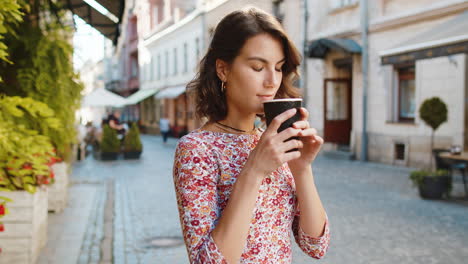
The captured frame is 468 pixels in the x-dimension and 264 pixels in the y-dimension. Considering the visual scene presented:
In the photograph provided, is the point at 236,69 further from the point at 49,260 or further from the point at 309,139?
the point at 49,260

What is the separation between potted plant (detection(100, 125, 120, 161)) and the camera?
15.4 metres

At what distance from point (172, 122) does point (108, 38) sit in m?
28.2

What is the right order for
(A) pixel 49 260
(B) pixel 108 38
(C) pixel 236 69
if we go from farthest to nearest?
(B) pixel 108 38 < (A) pixel 49 260 < (C) pixel 236 69

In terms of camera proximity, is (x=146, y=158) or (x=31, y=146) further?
(x=146, y=158)

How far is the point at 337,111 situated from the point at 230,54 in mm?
15482

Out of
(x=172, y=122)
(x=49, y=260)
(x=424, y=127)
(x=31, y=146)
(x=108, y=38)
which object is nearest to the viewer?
(x=31, y=146)

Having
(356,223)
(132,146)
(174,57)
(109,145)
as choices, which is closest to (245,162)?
(356,223)

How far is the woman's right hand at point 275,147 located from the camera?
4.28ft

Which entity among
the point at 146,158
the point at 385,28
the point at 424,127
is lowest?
the point at 146,158

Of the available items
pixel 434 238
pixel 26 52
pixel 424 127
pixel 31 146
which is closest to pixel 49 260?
pixel 31 146

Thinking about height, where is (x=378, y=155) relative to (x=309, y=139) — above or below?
below

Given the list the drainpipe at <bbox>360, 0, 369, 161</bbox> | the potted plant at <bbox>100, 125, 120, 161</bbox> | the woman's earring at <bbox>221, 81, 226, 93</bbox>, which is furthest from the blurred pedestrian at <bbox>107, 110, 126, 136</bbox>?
the woman's earring at <bbox>221, 81, 226, 93</bbox>

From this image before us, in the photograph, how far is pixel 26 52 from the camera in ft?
15.3

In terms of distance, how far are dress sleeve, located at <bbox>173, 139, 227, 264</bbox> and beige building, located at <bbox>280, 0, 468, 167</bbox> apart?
760cm
